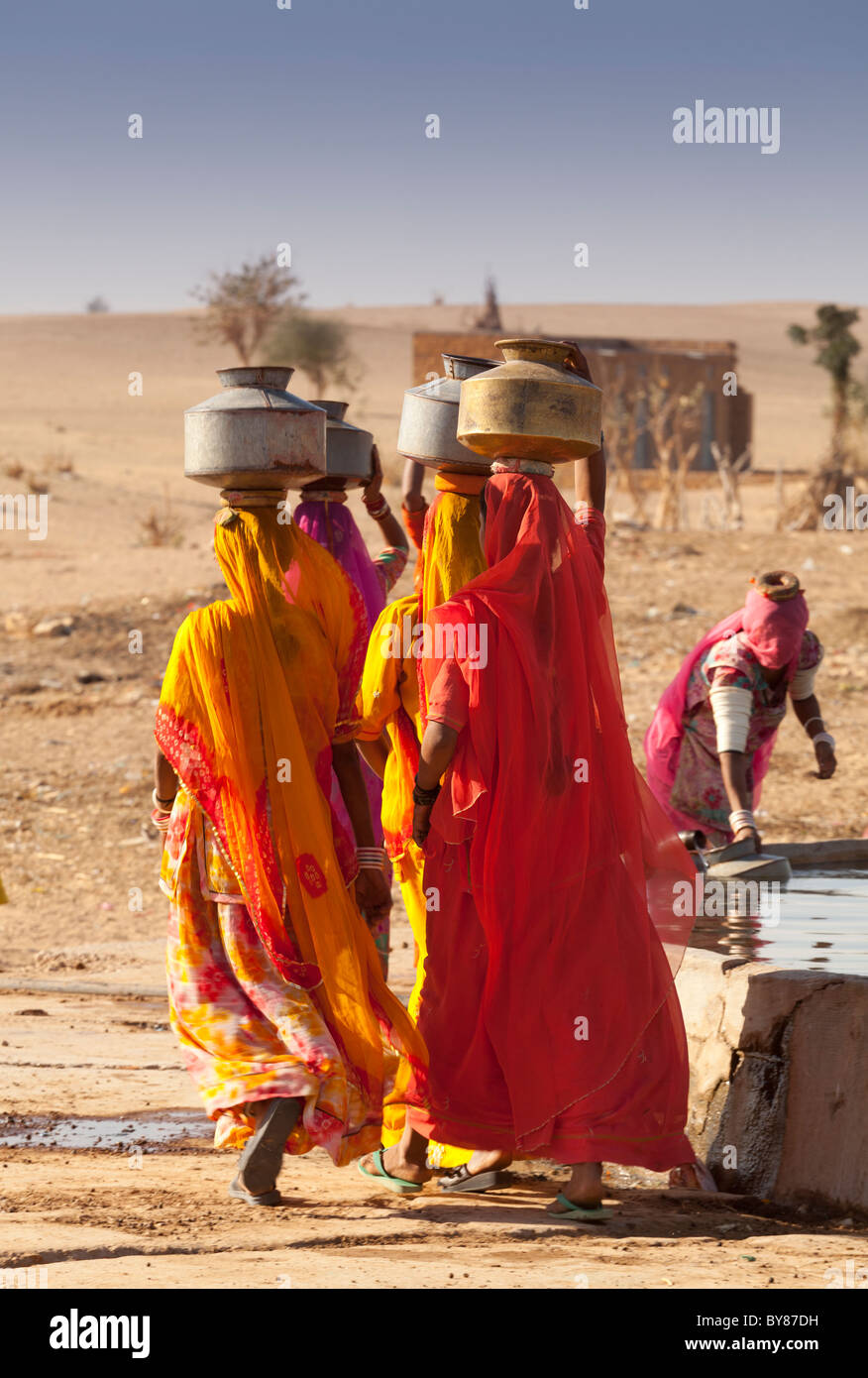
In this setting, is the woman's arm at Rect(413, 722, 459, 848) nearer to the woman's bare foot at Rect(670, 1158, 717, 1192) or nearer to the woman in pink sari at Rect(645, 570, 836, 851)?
the woman's bare foot at Rect(670, 1158, 717, 1192)

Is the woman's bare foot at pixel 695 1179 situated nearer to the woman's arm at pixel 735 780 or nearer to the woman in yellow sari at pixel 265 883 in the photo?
the woman in yellow sari at pixel 265 883

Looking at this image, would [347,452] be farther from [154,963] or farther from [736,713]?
[154,963]

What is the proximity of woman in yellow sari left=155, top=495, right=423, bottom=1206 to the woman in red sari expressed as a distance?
0.69 feet

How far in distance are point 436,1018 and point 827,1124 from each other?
1011 millimetres

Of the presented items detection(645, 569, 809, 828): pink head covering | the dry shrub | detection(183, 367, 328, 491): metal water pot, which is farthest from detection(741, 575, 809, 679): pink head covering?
the dry shrub

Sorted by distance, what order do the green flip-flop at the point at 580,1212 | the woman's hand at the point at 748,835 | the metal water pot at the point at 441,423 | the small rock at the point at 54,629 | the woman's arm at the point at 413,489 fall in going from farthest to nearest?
the small rock at the point at 54,629, the woman's hand at the point at 748,835, the woman's arm at the point at 413,489, the metal water pot at the point at 441,423, the green flip-flop at the point at 580,1212

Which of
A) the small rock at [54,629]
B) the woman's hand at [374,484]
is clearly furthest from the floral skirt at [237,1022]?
the small rock at [54,629]

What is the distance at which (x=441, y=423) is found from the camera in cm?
486

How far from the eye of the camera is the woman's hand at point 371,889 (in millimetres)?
4613

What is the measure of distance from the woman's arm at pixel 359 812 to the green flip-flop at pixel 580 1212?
36.8 inches

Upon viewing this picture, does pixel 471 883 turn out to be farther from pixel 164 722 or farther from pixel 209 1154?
pixel 209 1154

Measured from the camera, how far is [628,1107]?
A: 4184mm

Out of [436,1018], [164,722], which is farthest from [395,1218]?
[164,722]

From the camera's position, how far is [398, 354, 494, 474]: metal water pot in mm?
4816
